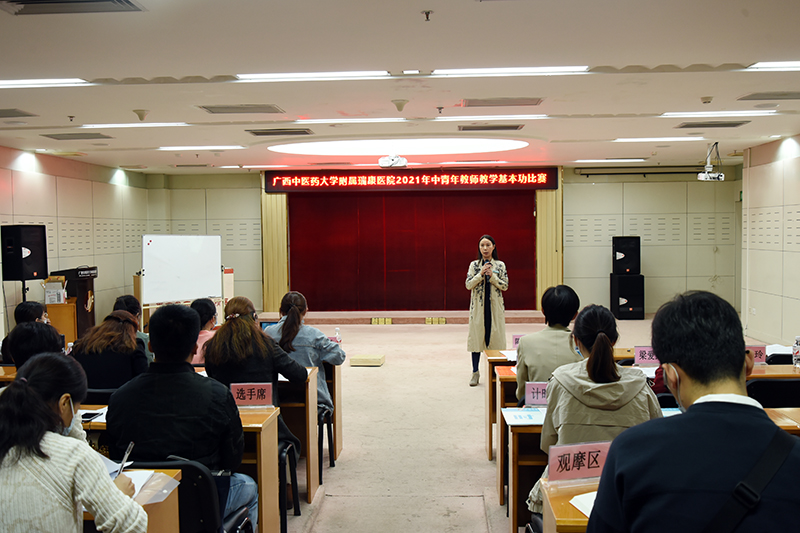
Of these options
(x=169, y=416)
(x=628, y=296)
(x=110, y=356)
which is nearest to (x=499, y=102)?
(x=110, y=356)

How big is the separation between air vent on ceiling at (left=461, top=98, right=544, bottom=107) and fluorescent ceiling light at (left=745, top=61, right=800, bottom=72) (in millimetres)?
1682

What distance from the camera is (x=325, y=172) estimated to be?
35.9ft

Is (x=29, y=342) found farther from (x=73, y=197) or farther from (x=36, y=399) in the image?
(x=73, y=197)

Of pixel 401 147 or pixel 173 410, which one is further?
pixel 401 147

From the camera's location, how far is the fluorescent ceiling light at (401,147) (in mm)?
8883

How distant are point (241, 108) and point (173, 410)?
4.13 metres

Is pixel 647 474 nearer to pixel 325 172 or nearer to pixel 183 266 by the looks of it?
pixel 183 266

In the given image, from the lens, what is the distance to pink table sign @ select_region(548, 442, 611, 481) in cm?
192

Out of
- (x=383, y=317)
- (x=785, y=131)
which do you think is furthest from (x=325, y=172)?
(x=785, y=131)

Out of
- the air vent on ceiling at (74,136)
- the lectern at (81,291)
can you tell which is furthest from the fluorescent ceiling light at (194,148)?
the lectern at (81,291)

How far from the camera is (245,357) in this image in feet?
10.5

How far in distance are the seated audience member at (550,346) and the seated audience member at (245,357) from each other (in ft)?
4.24

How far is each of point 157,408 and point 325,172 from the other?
902 cm

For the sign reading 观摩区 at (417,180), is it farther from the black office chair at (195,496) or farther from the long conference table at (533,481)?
the black office chair at (195,496)
